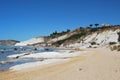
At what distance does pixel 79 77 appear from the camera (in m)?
13.7

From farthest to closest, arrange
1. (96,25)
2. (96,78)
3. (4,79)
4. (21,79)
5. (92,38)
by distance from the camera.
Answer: (96,25)
(92,38)
(4,79)
(21,79)
(96,78)

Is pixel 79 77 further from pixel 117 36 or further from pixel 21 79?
pixel 117 36

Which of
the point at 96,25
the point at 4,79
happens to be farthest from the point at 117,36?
the point at 4,79

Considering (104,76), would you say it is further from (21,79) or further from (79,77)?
(21,79)

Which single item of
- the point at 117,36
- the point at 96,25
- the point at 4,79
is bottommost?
the point at 4,79

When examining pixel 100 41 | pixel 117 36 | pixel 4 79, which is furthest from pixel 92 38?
pixel 4 79

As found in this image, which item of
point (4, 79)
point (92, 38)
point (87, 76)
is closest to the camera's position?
point (87, 76)

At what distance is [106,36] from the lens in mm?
118312

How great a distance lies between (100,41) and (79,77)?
106908 millimetres

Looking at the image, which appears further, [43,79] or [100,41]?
[100,41]

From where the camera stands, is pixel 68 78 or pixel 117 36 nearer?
pixel 68 78

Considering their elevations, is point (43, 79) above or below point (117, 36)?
below

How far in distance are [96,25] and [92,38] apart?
5847 cm

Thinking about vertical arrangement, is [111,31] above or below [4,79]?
above
